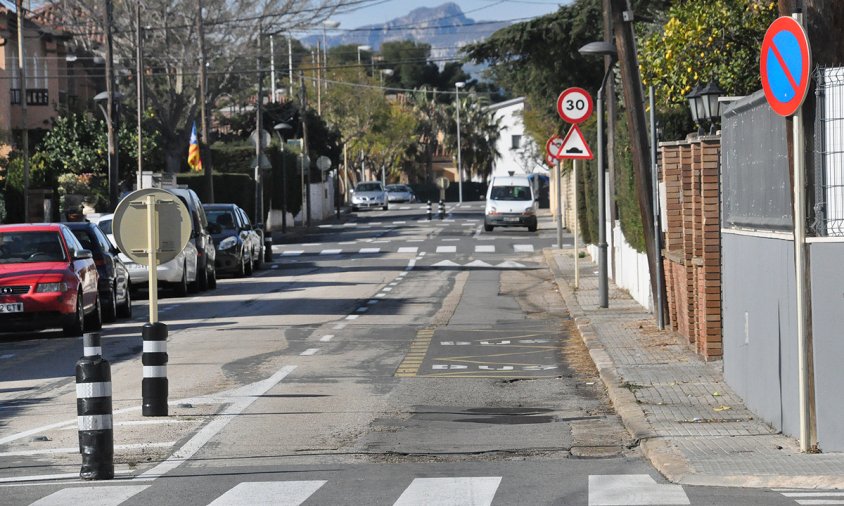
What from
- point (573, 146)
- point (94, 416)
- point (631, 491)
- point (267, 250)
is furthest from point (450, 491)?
point (267, 250)

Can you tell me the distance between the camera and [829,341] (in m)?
9.73

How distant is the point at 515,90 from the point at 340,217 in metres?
34.4

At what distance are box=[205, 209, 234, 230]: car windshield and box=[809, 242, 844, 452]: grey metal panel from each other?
88.7 ft

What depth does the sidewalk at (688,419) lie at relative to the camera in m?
9.11

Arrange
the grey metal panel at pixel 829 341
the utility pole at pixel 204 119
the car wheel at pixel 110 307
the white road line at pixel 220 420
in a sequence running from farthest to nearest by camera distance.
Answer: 1. the utility pole at pixel 204 119
2. the car wheel at pixel 110 307
3. the white road line at pixel 220 420
4. the grey metal panel at pixel 829 341

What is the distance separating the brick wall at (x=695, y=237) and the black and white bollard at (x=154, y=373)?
227 inches

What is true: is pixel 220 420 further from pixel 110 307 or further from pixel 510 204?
pixel 510 204

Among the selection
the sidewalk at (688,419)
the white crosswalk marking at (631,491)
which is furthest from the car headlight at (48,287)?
the white crosswalk marking at (631,491)

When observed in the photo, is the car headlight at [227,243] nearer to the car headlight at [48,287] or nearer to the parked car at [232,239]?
the parked car at [232,239]

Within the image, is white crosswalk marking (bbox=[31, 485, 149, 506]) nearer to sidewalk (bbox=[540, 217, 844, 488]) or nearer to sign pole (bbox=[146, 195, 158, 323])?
sidewalk (bbox=[540, 217, 844, 488])

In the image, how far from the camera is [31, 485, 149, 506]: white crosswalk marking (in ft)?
28.5

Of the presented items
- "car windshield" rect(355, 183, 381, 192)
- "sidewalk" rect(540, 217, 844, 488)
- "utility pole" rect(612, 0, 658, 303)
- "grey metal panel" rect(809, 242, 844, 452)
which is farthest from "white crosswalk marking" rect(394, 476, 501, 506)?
"car windshield" rect(355, 183, 381, 192)

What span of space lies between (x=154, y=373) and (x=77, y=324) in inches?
331

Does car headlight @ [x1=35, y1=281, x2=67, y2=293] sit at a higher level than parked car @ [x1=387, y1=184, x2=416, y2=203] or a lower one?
lower
